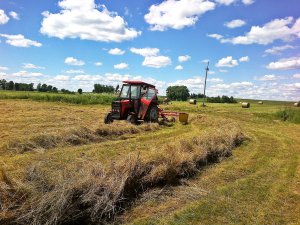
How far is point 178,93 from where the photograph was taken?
272 feet

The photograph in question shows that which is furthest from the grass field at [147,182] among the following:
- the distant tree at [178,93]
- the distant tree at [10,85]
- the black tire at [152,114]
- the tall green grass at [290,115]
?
the distant tree at [10,85]

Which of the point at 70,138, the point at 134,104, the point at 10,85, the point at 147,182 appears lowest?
the point at 147,182

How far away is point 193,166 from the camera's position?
8.45m

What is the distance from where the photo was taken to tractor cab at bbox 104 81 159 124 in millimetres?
17359

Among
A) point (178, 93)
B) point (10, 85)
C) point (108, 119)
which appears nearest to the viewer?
point (108, 119)

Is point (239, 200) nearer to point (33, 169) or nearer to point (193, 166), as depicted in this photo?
point (193, 166)

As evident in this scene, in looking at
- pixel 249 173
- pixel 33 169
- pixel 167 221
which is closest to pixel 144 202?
pixel 167 221

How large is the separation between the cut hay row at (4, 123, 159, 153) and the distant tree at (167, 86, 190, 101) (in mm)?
66961

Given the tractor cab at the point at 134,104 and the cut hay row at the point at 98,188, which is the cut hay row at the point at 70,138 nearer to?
the tractor cab at the point at 134,104

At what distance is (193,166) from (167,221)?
3067mm

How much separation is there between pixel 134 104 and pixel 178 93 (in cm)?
6566

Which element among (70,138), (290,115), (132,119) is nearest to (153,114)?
(132,119)

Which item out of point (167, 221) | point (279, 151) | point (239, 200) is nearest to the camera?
point (167, 221)

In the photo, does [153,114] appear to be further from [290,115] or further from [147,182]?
[290,115]
